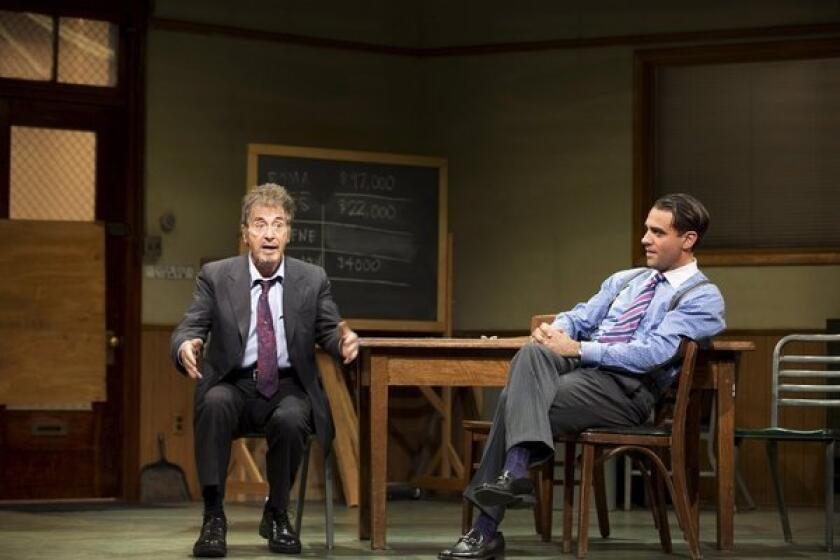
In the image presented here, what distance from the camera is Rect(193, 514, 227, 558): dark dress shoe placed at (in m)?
4.71

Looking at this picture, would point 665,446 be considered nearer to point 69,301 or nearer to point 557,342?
point 557,342

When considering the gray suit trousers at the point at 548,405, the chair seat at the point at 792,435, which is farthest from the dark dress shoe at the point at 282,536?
the chair seat at the point at 792,435

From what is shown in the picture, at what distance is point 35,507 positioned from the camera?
719 centimetres

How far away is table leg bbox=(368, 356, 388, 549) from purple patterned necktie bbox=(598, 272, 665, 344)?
2.48ft

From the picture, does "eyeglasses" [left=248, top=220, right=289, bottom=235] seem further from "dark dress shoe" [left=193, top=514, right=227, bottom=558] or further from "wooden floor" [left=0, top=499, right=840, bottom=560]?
"wooden floor" [left=0, top=499, right=840, bottom=560]

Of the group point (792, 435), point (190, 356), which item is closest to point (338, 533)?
point (190, 356)

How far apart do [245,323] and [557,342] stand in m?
1.07

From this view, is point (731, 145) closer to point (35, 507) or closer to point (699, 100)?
point (699, 100)

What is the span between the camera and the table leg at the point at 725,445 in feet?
16.1

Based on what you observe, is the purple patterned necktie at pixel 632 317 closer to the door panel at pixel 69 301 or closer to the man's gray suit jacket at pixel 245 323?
the man's gray suit jacket at pixel 245 323

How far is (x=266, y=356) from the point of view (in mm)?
4980

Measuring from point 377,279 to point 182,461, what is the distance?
1.41m

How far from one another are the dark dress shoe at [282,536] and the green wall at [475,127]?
3.05 m

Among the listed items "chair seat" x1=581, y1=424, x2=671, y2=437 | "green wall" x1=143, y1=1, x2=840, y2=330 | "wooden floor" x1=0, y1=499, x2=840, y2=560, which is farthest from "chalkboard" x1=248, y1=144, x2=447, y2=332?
"chair seat" x1=581, y1=424, x2=671, y2=437
